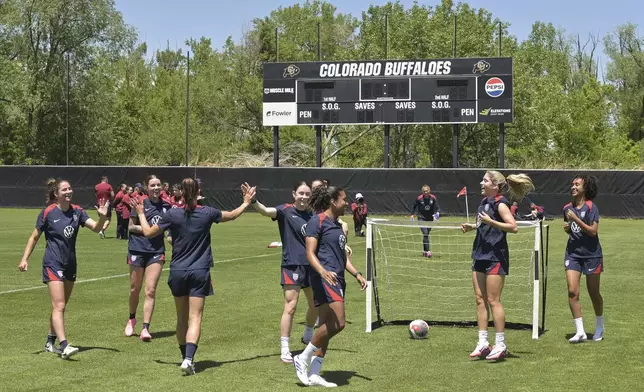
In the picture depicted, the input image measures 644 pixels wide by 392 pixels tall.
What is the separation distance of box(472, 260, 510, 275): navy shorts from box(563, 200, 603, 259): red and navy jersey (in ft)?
4.51

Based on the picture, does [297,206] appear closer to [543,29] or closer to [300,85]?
[300,85]

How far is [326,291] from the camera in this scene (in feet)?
29.7

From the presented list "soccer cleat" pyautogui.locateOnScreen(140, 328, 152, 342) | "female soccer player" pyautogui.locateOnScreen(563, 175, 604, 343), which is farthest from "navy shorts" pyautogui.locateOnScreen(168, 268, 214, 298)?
"female soccer player" pyautogui.locateOnScreen(563, 175, 604, 343)

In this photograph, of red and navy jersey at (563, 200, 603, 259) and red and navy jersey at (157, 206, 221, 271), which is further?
red and navy jersey at (563, 200, 603, 259)

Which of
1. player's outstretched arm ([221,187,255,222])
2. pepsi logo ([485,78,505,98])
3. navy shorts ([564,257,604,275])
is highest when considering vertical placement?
pepsi logo ([485,78,505,98])

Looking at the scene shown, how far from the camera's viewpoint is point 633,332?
1237 centimetres

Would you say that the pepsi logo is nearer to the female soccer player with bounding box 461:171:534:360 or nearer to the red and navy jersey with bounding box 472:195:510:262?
the female soccer player with bounding box 461:171:534:360

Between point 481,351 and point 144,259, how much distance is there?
4.27m

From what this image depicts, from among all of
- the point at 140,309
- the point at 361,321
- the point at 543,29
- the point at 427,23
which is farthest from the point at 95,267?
the point at 543,29

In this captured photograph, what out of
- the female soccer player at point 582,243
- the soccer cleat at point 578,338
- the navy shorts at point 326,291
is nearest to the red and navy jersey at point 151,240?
the navy shorts at point 326,291

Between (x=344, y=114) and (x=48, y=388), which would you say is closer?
(x=48, y=388)

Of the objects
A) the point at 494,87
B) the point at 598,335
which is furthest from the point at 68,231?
the point at 494,87

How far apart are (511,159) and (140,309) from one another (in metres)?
59.0

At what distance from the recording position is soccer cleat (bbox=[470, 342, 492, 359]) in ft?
34.9
